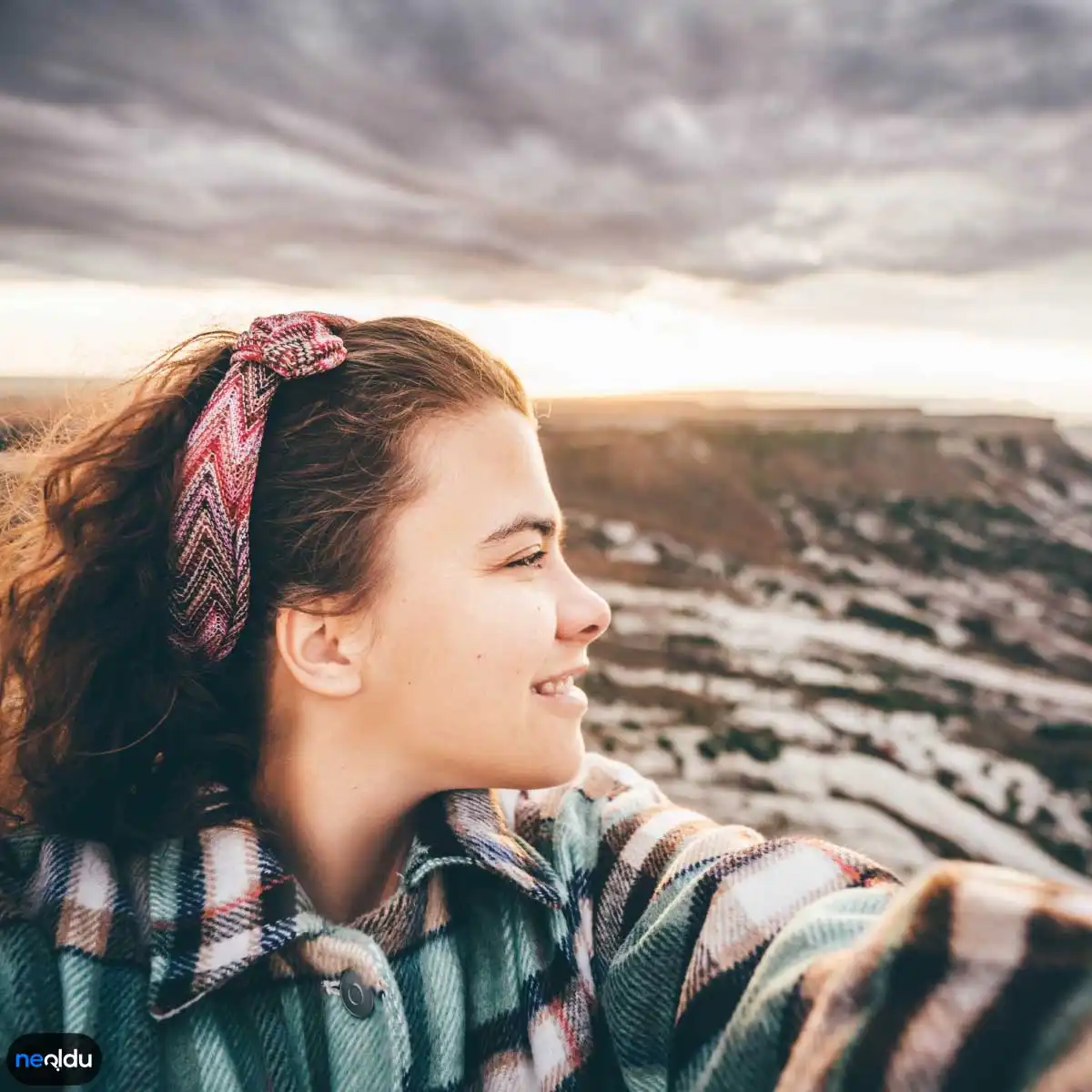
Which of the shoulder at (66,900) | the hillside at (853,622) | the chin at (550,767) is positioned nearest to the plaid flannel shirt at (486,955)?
the shoulder at (66,900)

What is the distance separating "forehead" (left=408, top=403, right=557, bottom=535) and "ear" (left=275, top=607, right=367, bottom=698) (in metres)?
0.29

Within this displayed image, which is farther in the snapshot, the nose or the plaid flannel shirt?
the nose

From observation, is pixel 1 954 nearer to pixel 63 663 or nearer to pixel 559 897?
pixel 63 663

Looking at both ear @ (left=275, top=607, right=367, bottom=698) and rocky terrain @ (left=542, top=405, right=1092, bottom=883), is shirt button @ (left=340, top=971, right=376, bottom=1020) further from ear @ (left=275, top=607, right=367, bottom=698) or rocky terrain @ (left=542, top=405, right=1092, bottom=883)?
rocky terrain @ (left=542, top=405, right=1092, bottom=883)

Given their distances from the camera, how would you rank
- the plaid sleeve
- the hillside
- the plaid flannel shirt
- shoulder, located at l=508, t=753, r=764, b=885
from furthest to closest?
the hillside < shoulder, located at l=508, t=753, r=764, b=885 < the plaid flannel shirt < the plaid sleeve

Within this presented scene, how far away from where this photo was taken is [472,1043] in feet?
4.65

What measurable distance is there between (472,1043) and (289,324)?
56.9 inches

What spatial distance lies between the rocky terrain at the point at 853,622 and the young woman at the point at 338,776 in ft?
9.93

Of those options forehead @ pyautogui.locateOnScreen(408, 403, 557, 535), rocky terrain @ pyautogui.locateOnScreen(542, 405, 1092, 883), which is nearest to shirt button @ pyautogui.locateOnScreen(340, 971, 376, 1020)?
forehead @ pyautogui.locateOnScreen(408, 403, 557, 535)

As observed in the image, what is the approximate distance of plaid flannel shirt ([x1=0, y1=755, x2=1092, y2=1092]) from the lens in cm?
94

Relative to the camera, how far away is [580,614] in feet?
5.27

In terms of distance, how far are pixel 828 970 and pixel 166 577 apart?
1.38 metres

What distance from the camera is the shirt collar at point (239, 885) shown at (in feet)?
4.11

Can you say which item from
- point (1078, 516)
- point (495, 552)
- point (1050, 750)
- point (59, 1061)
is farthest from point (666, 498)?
point (59, 1061)
